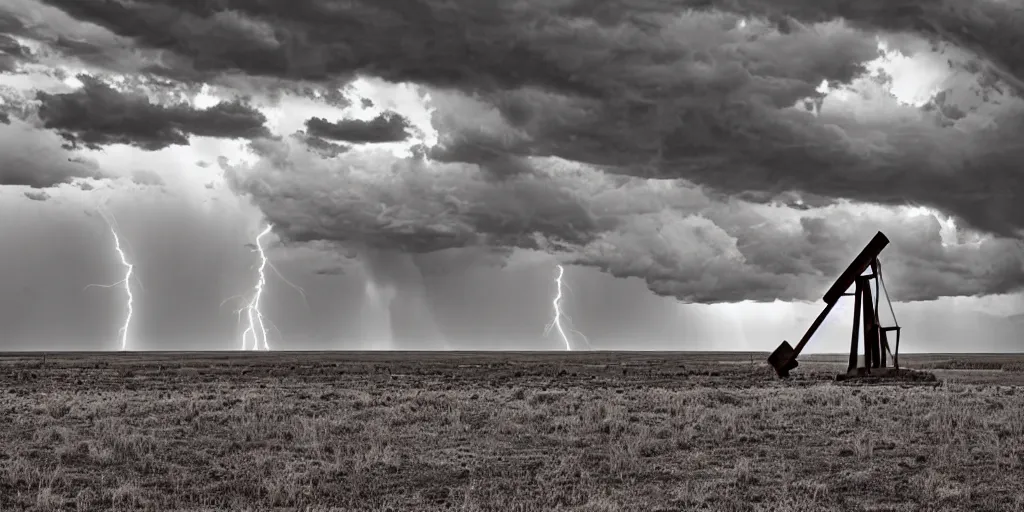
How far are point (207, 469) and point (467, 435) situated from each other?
6107 millimetres

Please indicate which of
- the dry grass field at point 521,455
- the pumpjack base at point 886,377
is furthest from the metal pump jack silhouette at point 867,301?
the dry grass field at point 521,455

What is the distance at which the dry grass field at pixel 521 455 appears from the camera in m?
13.0

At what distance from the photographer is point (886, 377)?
3606 centimetres

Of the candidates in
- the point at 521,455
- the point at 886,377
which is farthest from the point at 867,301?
the point at 521,455

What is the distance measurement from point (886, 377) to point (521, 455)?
24.0m

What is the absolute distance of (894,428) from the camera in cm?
2045

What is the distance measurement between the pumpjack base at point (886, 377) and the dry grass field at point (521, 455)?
26.9 feet

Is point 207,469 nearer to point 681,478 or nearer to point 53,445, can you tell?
point 53,445

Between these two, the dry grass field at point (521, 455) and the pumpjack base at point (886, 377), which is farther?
the pumpjack base at point (886, 377)

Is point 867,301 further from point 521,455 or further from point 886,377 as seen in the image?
point 521,455

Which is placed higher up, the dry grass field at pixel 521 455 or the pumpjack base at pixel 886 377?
the pumpjack base at pixel 886 377

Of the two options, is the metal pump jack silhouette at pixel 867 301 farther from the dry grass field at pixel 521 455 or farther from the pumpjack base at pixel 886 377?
the dry grass field at pixel 521 455

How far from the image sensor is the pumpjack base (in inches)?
1404

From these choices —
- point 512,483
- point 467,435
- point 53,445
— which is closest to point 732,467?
point 512,483
